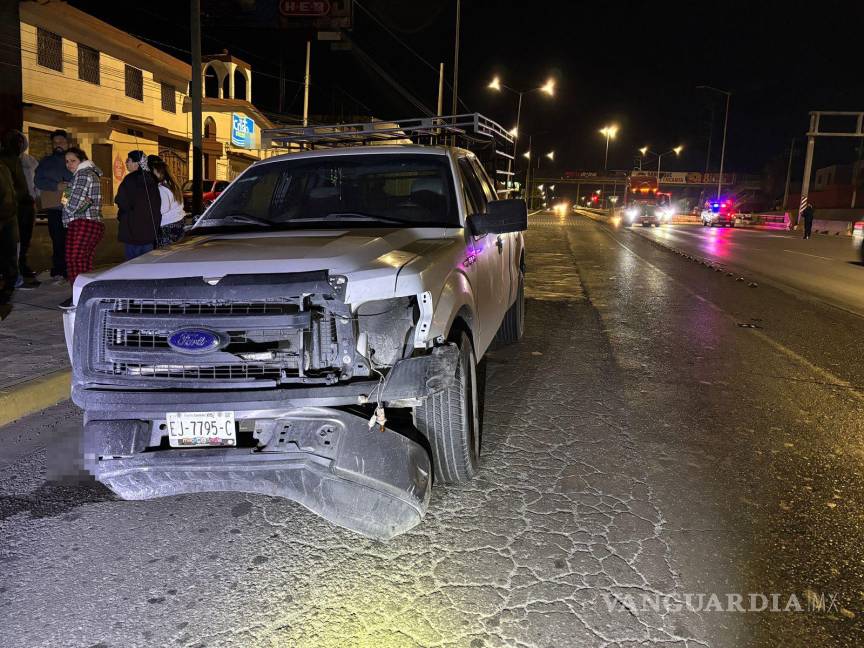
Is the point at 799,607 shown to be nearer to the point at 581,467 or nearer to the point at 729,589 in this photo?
the point at 729,589

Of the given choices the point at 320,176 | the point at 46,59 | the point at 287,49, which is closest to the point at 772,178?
the point at 287,49

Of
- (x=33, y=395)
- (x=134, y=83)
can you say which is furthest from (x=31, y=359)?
(x=134, y=83)

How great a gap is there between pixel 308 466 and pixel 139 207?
6077 millimetres

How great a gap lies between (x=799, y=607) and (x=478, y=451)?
1881 mm

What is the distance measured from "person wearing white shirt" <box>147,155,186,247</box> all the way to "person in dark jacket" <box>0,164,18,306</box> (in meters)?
1.67

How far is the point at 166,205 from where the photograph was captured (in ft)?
26.9

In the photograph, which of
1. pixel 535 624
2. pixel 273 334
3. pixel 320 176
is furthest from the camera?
pixel 320 176

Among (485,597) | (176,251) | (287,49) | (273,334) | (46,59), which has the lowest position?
(485,597)

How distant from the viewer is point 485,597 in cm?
277

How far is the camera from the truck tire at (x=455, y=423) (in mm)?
3236

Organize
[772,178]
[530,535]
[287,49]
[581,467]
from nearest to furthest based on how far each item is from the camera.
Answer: [530,535] < [581,467] < [287,49] < [772,178]

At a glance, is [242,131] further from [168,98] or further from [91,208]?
[91,208]

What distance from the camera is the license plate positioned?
2.90m

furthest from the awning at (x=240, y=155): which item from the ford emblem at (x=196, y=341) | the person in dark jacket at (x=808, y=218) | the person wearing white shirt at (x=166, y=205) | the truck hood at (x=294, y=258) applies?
the ford emblem at (x=196, y=341)
